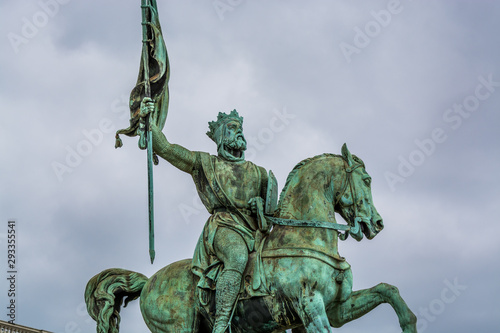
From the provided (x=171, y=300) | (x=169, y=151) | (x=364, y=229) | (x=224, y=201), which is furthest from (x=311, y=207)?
(x=171, y=300)

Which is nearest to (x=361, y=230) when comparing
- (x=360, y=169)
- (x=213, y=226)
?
(x=360, y=169)

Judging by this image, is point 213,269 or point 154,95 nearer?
point 213,269

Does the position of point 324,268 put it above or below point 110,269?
below

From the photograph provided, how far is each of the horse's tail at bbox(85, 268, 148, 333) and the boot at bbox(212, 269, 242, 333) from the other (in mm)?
1969

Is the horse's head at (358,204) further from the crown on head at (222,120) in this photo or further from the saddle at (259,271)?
the crown on head at (222,120)

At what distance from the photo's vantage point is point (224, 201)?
1584 centimetres

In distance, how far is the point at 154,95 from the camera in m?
16.7

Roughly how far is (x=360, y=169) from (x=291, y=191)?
1.00 m

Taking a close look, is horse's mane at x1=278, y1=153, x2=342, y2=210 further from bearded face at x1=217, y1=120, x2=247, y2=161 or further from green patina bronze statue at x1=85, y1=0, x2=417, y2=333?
bearded face at x1=217, y1=120, x2=247, y2=161

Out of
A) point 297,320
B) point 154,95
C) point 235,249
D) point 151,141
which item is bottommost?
point 297,320

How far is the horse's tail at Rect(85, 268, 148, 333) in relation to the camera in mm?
16391

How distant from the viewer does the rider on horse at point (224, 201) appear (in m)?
15.1

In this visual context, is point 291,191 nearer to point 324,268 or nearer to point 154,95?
point 324,268

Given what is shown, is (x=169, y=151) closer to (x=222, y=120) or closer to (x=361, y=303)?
(x=222, y=120)
